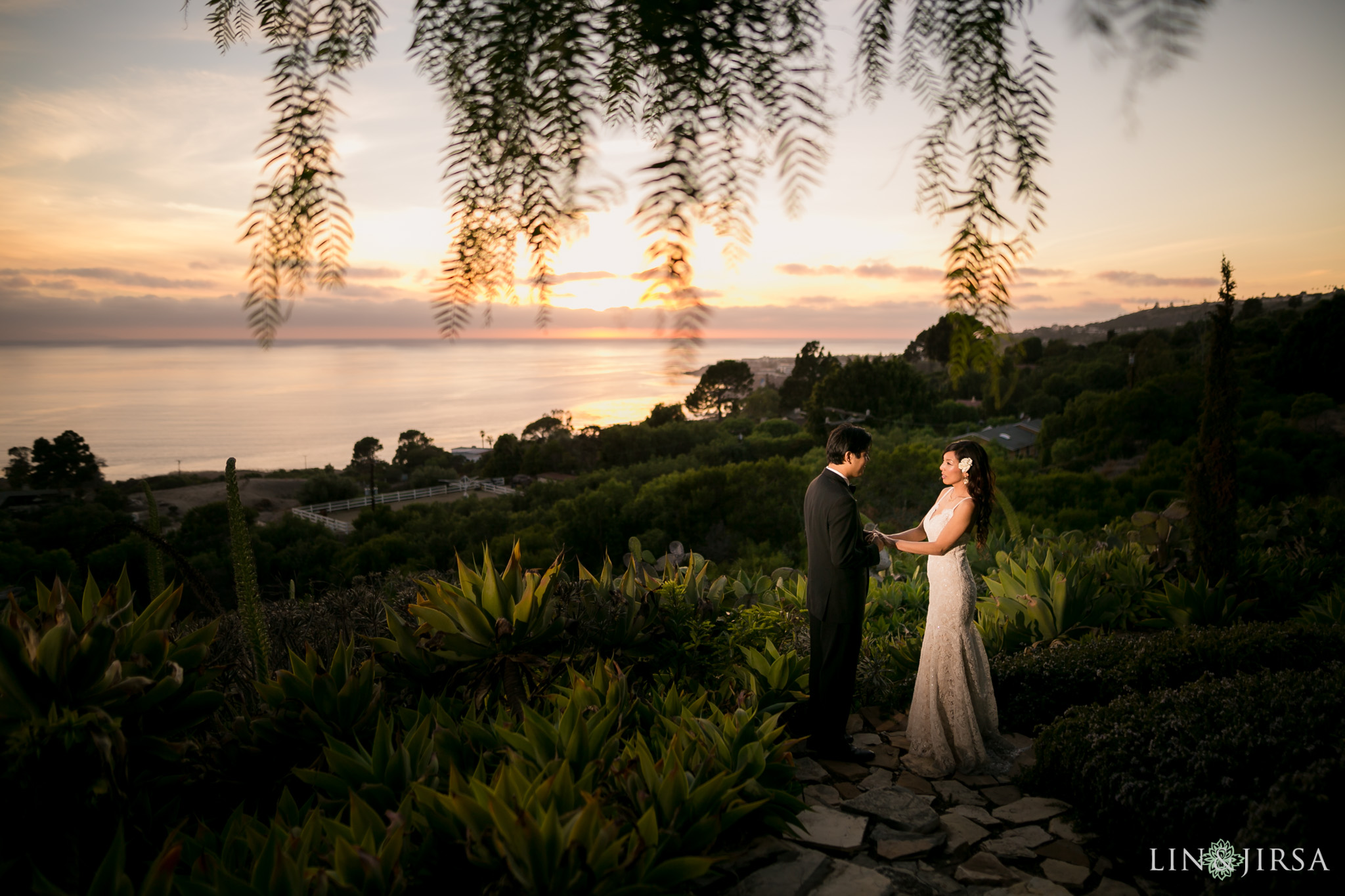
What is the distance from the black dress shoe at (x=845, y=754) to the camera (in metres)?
3.83

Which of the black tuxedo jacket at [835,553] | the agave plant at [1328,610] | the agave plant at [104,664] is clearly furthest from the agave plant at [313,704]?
the agave plant at [1328,610]

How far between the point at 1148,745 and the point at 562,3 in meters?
3.48

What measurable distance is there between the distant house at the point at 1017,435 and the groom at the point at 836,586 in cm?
2270

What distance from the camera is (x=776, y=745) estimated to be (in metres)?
2.80

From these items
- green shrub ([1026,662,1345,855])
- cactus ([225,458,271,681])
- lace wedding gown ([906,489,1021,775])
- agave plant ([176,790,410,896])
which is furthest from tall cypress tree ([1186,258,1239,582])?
cactus ([225,458,271,681])

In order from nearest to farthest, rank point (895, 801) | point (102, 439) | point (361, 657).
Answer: point (102, 439) < point (895, 801) < point (361, 657)

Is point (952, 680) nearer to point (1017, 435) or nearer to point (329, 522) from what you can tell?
point (1017, 435)

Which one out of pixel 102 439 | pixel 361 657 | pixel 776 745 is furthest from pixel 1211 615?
pixel 102 439

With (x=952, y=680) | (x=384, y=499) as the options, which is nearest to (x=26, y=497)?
(x=384, y=499)

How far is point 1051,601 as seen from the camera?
200 inches

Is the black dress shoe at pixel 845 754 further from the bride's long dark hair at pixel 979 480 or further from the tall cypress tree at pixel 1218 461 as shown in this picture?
the tall cypress tree at pixel 1218 461

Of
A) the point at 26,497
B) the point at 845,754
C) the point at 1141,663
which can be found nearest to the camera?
the point at 845,754

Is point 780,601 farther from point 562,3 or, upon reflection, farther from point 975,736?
Answer: point 562,3

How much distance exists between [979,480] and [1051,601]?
2.01 meters
